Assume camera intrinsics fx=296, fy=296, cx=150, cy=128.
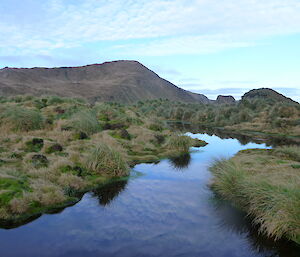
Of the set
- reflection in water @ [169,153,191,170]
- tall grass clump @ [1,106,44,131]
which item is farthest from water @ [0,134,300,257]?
tall grass clump @ [1,106,44,131]

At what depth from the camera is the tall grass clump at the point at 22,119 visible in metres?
18.4

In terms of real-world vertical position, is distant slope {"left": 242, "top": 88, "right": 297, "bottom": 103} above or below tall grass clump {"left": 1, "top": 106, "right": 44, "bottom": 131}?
above

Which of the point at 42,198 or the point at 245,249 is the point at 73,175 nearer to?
the point at 42,198

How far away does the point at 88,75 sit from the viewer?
172625mm

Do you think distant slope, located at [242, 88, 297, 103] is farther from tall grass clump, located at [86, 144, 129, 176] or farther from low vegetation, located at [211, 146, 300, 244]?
tall grass clump, located at [86, 144, 129, 176]

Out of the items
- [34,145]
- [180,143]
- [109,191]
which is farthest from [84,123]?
[109,191]

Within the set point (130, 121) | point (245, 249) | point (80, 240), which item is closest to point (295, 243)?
point (245, 249)

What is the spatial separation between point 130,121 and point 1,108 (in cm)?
975

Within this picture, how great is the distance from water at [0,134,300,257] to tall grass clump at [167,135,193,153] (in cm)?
826

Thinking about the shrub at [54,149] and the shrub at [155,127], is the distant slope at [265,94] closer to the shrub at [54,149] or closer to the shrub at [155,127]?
the shrub at [155,127]

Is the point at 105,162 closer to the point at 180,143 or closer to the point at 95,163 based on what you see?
the point at 95,163

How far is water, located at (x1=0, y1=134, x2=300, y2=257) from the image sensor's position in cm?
710

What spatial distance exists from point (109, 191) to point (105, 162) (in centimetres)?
211

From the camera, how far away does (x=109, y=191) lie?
1130 cm
